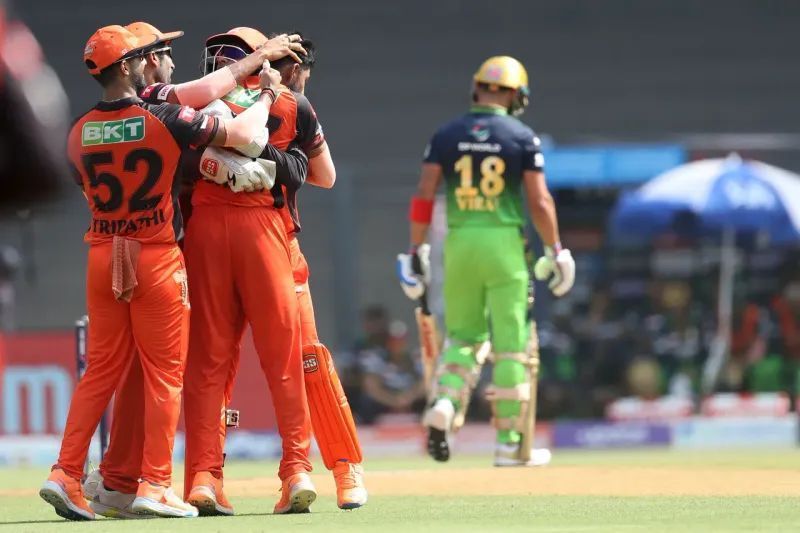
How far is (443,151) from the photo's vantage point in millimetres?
8906

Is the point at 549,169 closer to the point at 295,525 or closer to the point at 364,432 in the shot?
the point at 364,432

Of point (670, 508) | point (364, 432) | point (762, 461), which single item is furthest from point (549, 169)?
point (670, 508)

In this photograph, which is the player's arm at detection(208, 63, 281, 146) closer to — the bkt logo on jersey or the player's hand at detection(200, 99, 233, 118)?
the player's hand at detection(200, 99, 233, 118)

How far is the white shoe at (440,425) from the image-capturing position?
8.38m

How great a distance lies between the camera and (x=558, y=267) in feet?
28.9

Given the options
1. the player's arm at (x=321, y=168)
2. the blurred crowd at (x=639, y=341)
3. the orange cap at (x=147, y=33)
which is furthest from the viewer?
the blurred crowd at (x=639, y=341)

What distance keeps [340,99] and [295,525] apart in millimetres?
13706

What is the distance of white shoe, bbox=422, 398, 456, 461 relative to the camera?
838cm

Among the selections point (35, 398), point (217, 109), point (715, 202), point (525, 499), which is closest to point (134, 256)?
point (217, 109)

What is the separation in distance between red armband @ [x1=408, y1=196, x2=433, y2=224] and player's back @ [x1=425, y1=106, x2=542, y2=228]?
0.74 feet

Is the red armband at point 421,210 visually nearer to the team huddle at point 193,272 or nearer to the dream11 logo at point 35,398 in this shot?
the team huddle at point 193,272

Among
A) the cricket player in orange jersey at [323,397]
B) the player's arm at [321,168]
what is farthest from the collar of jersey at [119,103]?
the player's arm at [321,168]

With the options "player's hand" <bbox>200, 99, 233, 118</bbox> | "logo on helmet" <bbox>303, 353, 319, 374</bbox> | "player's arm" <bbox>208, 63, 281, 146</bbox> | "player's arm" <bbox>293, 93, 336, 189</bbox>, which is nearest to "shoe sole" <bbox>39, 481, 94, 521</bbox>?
"logo on helmet" <bbox>303, 353, 319, 374</bbox>

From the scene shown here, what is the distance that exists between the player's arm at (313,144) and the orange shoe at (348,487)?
115 cm
